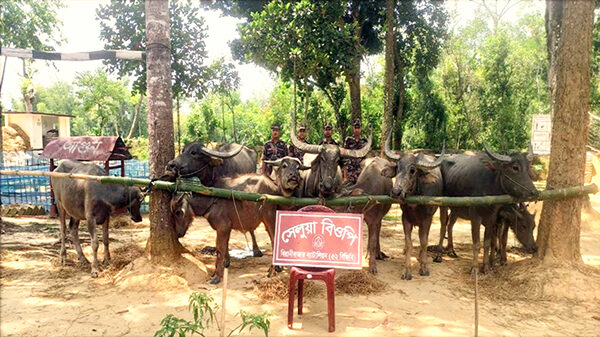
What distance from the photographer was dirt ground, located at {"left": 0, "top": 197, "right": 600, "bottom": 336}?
4.21 meters

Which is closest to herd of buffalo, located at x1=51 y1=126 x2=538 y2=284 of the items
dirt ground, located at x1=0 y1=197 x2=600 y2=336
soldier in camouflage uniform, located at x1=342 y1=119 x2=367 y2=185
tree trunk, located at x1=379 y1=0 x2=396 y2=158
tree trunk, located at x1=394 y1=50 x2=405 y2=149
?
dirt ground, located at x1=0 y1=197 x2=600 y2=336

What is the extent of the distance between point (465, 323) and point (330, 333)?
1.52 meters

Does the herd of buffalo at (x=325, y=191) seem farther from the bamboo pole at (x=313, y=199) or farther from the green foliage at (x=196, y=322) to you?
the green foliage at (x=196, y=322)

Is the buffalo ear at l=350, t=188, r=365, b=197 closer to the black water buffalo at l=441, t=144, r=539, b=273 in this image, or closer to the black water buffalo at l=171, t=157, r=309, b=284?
the black water buffalo at l=171, t=157, r=309, b=284

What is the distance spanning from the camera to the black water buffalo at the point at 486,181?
222 inches

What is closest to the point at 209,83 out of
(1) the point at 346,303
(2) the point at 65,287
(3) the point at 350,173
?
(3) the point at 350,173

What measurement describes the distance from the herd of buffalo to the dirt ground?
1.18 feet

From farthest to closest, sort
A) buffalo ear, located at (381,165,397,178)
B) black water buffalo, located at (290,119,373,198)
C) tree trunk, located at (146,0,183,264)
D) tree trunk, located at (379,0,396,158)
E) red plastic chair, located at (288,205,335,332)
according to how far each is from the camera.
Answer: tree trunk, located at (379,0,396,158) < buffalo ear, located at (381,165,397,178) < tree trunk, located at (146,0,183,264) < black water buffalo, located at (290,119,373,198) < red plastic chair, located at (288,205,335,332)

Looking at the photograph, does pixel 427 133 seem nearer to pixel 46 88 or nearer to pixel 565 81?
pixel 565 81

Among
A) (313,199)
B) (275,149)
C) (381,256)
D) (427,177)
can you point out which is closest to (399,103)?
(275,149)

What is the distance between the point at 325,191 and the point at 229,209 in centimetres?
150

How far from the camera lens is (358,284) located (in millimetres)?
5434

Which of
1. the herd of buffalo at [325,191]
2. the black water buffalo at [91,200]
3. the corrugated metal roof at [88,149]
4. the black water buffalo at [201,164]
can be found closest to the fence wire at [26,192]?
the corrugated metal roof at [88,149]

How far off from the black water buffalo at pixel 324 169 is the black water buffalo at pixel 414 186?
2.04ft
